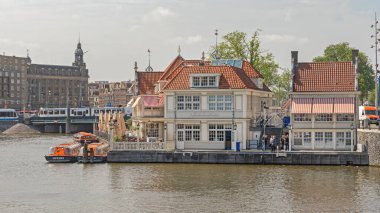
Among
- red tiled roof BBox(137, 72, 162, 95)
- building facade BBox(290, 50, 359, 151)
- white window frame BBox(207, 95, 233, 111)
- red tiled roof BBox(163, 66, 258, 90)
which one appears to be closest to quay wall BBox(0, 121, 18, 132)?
red tiled roof BBox(137, 72, 162, 95)

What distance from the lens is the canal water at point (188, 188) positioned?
4428 centimetres

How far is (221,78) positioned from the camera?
7138 cm

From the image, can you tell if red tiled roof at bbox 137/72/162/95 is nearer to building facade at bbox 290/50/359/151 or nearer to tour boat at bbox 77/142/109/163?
tour boat at bbox 77/142/109/163

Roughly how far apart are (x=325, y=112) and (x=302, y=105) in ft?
8.22

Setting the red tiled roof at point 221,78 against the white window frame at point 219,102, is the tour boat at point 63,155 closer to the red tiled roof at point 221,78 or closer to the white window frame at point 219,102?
the red tiled roof at point 221,78

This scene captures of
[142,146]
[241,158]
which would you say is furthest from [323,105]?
[142,146]

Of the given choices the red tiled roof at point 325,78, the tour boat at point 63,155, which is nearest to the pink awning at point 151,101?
the tour boat at point 63,155

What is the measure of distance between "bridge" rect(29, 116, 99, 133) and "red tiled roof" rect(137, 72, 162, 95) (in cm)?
7261

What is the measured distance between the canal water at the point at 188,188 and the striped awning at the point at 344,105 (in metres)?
6.99

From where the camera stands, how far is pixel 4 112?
18038 centimetres

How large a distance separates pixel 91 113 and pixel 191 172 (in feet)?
404

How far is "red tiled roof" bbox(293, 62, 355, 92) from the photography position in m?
70.1

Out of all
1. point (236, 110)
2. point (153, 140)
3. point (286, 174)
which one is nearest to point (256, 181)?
point (286, 174)

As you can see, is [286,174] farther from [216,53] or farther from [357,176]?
[216,53]
